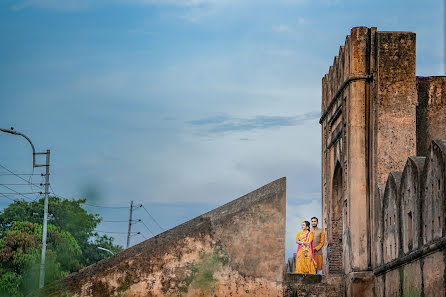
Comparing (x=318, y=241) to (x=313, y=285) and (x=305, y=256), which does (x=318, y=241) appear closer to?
(x=305, y=256)

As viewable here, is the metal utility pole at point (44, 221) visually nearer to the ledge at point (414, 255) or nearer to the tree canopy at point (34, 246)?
the tree canopy at point (34, 246)

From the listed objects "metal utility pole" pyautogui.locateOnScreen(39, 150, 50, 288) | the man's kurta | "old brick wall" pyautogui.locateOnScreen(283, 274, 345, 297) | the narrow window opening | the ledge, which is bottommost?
"old brick wall" pyautogui.locateOnScreen(283, 274, 345, 297)

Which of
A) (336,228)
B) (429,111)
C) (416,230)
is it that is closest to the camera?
(416,230)

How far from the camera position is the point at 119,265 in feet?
32.1

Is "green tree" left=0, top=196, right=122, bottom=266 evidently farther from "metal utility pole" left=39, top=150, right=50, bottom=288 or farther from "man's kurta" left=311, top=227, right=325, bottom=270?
"man's kurta" left=311, top=227, right=325, bottom=270

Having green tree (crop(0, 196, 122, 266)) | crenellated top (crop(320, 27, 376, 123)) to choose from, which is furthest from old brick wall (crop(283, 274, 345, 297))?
green tree (crop(0, 196, 122, 266))

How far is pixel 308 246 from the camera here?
12273mm

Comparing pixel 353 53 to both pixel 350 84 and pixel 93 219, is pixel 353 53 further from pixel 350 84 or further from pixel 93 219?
pixel 93 219

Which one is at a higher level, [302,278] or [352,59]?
[352,59]

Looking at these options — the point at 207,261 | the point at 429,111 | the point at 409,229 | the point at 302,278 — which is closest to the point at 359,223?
the point at 302,278

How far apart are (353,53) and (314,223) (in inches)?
106

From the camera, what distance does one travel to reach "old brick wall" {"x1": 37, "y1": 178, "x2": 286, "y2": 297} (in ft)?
32.0

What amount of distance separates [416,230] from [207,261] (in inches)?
99.2

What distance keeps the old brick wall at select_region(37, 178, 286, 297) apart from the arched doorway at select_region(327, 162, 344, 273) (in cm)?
347
